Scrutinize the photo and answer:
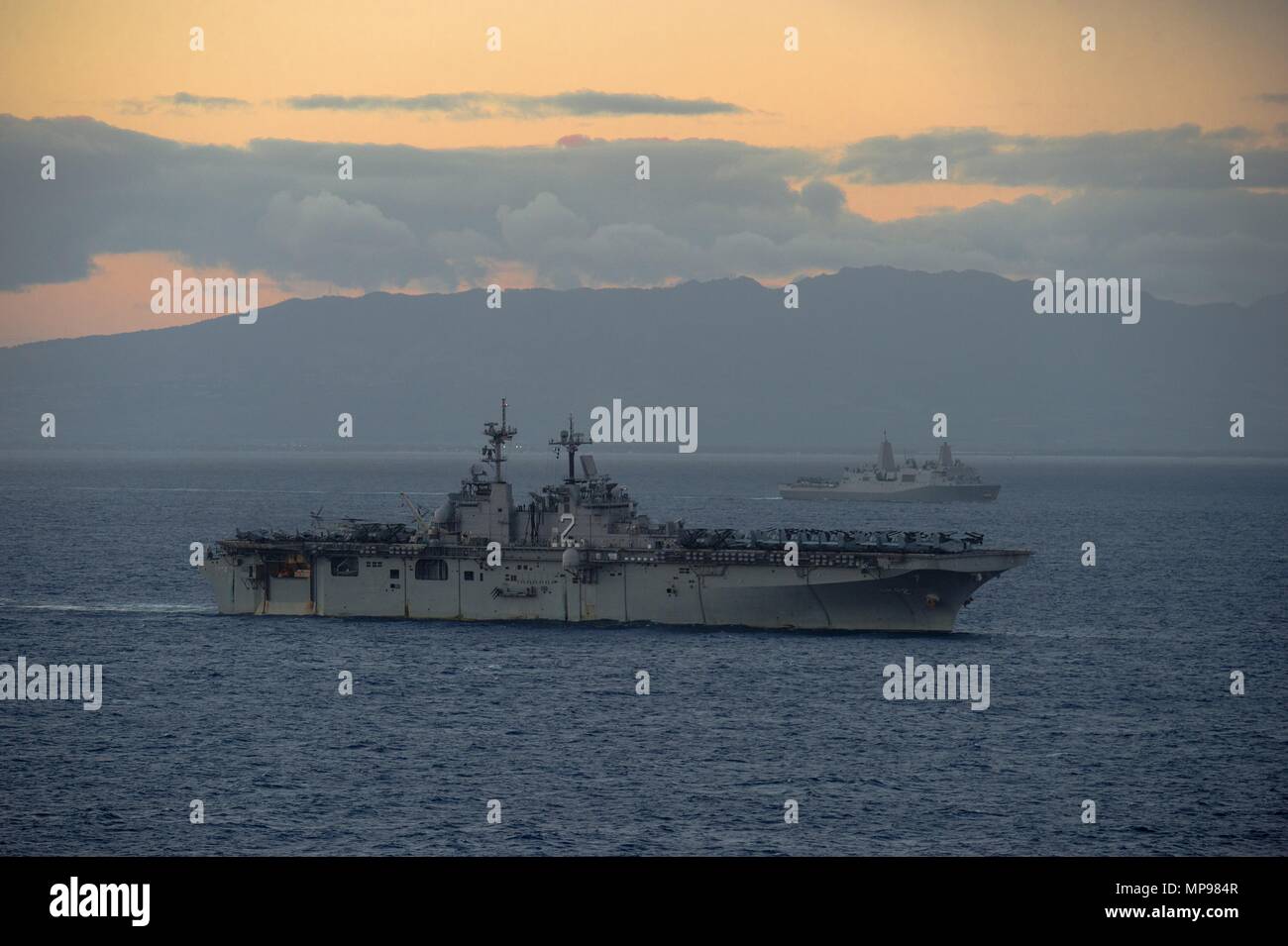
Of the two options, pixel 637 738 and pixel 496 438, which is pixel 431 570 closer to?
pixel 496 438

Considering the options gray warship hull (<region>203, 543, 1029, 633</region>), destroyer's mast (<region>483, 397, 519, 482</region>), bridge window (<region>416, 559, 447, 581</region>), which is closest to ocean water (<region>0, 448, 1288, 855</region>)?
gray warship hull (<region>203, 543, 1029, 633</region>)

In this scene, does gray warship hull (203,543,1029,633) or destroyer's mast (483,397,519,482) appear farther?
destroyer's mast (483,397,519,482)

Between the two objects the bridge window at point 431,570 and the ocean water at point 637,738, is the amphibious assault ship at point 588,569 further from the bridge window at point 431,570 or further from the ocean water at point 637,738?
the ocean water at point 637,738

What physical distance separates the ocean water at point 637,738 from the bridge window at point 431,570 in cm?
226

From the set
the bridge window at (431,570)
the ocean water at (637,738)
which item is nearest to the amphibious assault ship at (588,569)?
the bridge window at (431,570)

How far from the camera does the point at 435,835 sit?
36938mm

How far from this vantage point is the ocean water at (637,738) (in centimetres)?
3759

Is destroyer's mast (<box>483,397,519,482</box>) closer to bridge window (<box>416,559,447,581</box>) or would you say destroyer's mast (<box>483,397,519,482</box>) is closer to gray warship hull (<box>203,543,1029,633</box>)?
bridge window (<box>416,559,447,581</box>)

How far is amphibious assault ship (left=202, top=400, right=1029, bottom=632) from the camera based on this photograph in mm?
65375

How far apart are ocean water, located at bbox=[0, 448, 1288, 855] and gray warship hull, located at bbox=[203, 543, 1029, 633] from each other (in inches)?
55.1

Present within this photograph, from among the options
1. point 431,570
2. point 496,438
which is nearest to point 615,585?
point 431,570

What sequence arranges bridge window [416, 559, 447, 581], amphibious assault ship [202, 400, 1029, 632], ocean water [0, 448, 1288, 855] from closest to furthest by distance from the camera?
ocean water [0, 448, 1288, 855]
amphibious assault ship [202, 400, 1029, 632]
bridge window [416, 559, 447, 581]
